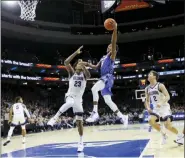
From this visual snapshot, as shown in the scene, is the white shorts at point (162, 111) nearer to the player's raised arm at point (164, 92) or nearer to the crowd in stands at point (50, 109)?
the player's raised arm at point (164, 92)

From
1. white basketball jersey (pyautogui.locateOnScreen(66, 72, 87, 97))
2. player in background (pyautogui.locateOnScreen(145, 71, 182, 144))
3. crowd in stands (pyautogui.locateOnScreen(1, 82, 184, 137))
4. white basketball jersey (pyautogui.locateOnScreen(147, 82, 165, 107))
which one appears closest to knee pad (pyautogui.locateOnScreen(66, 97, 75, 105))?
white basketball jersey (pyautogui.locateOnScreen(66, 72, 87, 97))

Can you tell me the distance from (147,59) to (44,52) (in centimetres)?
1046

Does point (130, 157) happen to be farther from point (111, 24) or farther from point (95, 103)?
point (111, 24)

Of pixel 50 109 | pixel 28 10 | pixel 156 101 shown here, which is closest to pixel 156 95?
pixel 156 101

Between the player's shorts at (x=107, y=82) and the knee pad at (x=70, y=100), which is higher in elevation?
the player's shorts at (x=107, y=82)

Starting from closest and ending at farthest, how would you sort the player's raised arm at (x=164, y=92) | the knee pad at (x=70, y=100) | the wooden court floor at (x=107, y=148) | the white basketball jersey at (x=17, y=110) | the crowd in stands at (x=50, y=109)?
the knee pad at (x=70, y=100), the wooden court floor at (x=107, y=148), the player's raised arm at (x=164, y=92), the white basketball jersey at (x=17, y=110), the crowd in stands at (x=50, y=109)

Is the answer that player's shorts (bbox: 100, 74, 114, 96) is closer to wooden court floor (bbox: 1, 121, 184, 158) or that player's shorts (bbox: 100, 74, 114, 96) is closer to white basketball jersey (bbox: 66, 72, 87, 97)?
white basketball jersey (bbox: 66, 72, 87, 97)

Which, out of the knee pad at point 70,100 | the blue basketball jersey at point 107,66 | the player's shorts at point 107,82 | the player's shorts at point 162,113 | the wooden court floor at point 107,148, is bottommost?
the wooden court floor at point 107,148

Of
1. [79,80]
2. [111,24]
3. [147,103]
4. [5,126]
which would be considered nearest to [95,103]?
[79,80]

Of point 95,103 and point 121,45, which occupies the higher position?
point 121,45

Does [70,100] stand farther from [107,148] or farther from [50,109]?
[50,109]

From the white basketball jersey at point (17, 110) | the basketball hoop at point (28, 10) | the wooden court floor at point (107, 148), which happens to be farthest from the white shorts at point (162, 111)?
the basketball hoop at point (28, 10)

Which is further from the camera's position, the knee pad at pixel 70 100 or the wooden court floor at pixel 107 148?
the wooden court floor at pixel 107 148

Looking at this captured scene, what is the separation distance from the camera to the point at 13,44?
28.2 metres
